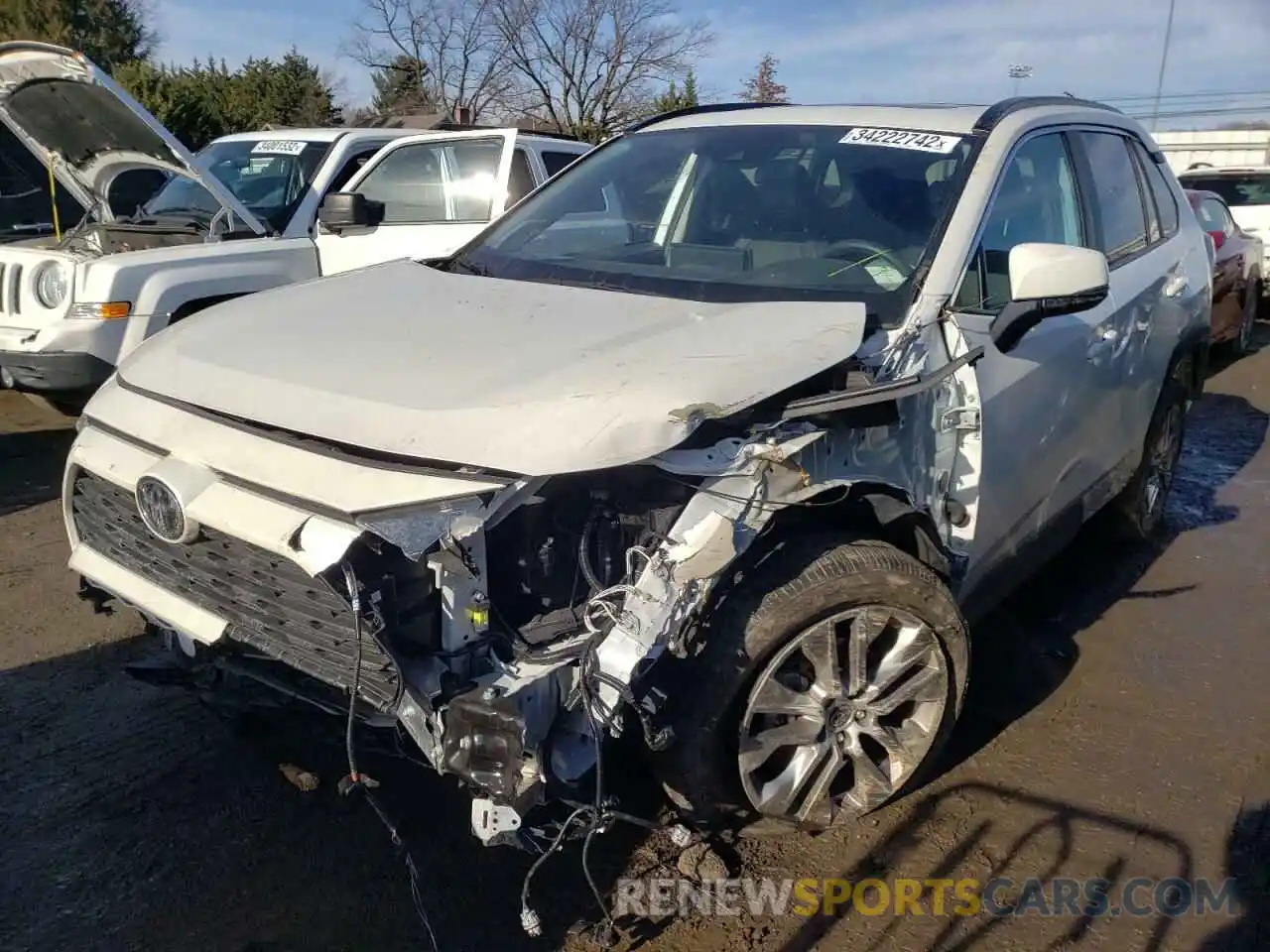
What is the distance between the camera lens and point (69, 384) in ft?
17.1

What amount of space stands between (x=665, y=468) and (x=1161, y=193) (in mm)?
3515

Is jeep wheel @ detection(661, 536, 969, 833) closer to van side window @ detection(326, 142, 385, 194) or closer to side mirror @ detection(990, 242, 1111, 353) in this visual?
side mirror @ detection(990, 242, 1111, 353)

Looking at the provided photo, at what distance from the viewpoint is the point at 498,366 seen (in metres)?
2.46

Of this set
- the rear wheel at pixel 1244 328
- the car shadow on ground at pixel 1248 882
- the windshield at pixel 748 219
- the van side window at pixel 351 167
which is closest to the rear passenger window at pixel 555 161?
the van side window at pixel 351 167

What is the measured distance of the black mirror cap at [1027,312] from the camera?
9.63ft

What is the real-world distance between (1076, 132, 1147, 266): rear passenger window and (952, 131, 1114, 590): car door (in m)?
0.21

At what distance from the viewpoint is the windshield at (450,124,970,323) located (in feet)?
10.0

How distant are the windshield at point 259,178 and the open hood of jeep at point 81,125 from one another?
556mm

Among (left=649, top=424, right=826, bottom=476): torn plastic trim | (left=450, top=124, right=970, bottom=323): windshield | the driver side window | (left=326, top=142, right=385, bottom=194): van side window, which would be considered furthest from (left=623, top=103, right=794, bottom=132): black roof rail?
(left=326, top=142, right=385, bottom=194): van side window

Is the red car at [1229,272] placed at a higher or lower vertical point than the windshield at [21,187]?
lower

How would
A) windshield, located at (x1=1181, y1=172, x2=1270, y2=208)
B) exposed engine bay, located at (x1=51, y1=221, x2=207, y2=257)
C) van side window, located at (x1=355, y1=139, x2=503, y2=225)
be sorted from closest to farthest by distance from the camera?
exposed engine bay, located at (x1=51, y1=221, x2=207, y2=257), van side window, located at (x1=355, y1=139, x2=503, y2=225), windshield, located at (x1=1181, y1=172, x2=1270, y2=208)

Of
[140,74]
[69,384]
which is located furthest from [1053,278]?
[140,74]

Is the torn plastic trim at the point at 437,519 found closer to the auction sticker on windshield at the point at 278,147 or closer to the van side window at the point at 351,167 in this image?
the van side window at the point at 351,167

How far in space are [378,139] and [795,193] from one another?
16.3 ft
